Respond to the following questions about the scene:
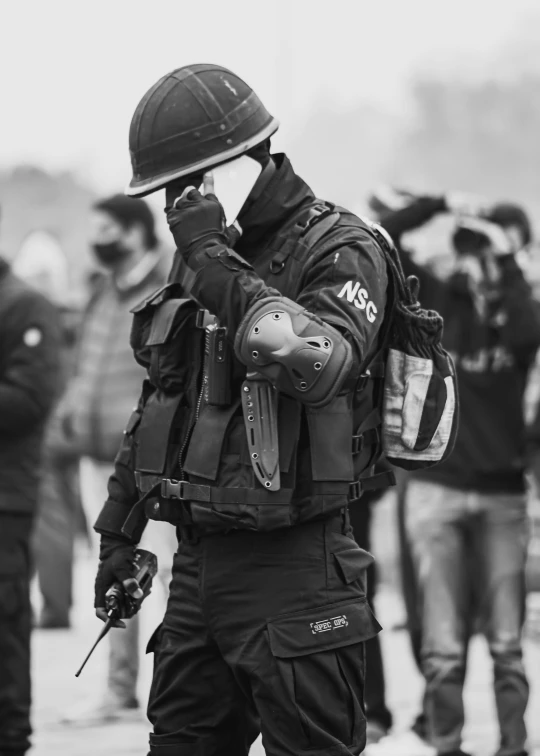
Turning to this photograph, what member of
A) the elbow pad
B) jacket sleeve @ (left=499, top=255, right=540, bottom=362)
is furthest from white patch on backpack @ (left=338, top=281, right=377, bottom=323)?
jacket sleeve @ (left=499, top=255, right=540, bottom=362)

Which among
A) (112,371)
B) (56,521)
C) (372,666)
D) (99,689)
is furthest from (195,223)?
(56,521)

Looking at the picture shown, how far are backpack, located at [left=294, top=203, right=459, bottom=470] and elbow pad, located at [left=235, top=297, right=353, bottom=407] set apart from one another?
397mm

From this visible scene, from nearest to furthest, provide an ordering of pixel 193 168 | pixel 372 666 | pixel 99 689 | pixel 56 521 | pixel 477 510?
pixel 193 168
pixel 477 510
pixel 372 666
pixel 99 689
pixel 56 521

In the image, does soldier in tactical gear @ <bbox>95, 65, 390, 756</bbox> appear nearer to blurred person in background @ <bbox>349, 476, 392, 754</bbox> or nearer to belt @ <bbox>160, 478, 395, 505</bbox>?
belt @ <bbox>160, 478, 395, 505</bbox>

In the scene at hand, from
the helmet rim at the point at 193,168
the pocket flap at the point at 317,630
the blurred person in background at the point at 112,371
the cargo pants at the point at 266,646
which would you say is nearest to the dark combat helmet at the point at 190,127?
the helmet rim at the point at 193,168

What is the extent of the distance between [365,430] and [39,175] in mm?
21319

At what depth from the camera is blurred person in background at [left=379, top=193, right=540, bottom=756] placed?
5684 mm

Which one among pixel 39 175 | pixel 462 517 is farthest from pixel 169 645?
pixel 39 175

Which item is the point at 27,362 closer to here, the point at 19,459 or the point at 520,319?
the point at 19,459

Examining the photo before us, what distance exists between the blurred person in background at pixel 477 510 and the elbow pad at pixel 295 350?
2.47 meters

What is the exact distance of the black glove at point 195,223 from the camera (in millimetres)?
3393

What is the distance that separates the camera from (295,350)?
321 centimetres

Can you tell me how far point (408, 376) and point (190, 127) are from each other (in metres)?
0.77

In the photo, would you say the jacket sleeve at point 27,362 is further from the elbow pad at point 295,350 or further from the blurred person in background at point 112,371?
the elbow pad at point 295,350
